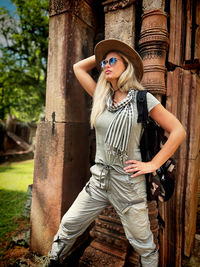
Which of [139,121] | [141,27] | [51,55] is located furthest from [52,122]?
[141,27]

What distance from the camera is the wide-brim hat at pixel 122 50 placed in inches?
60.4

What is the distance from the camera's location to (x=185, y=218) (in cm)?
220

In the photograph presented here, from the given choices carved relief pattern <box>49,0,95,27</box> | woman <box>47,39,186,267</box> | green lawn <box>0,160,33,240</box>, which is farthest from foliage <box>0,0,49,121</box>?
woman <box>47,39,186,267</box>

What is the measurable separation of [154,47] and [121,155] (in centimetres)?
131

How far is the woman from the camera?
4.57 feet

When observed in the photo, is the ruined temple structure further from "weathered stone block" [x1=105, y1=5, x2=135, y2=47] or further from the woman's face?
the woman's face

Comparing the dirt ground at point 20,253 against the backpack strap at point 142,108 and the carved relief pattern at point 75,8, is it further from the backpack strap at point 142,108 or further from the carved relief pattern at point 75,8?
the carved relief pattern at point 75,8

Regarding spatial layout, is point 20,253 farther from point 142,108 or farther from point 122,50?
point 122,50

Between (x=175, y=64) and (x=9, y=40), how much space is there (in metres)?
16.2

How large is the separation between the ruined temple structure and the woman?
1.63ft

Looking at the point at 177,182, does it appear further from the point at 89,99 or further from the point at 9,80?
the point at 9,80

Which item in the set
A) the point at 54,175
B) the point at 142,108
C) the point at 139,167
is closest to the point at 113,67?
the point at 142,108

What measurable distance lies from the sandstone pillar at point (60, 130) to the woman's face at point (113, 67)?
2.41 feet

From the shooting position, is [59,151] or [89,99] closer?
[59,151]
